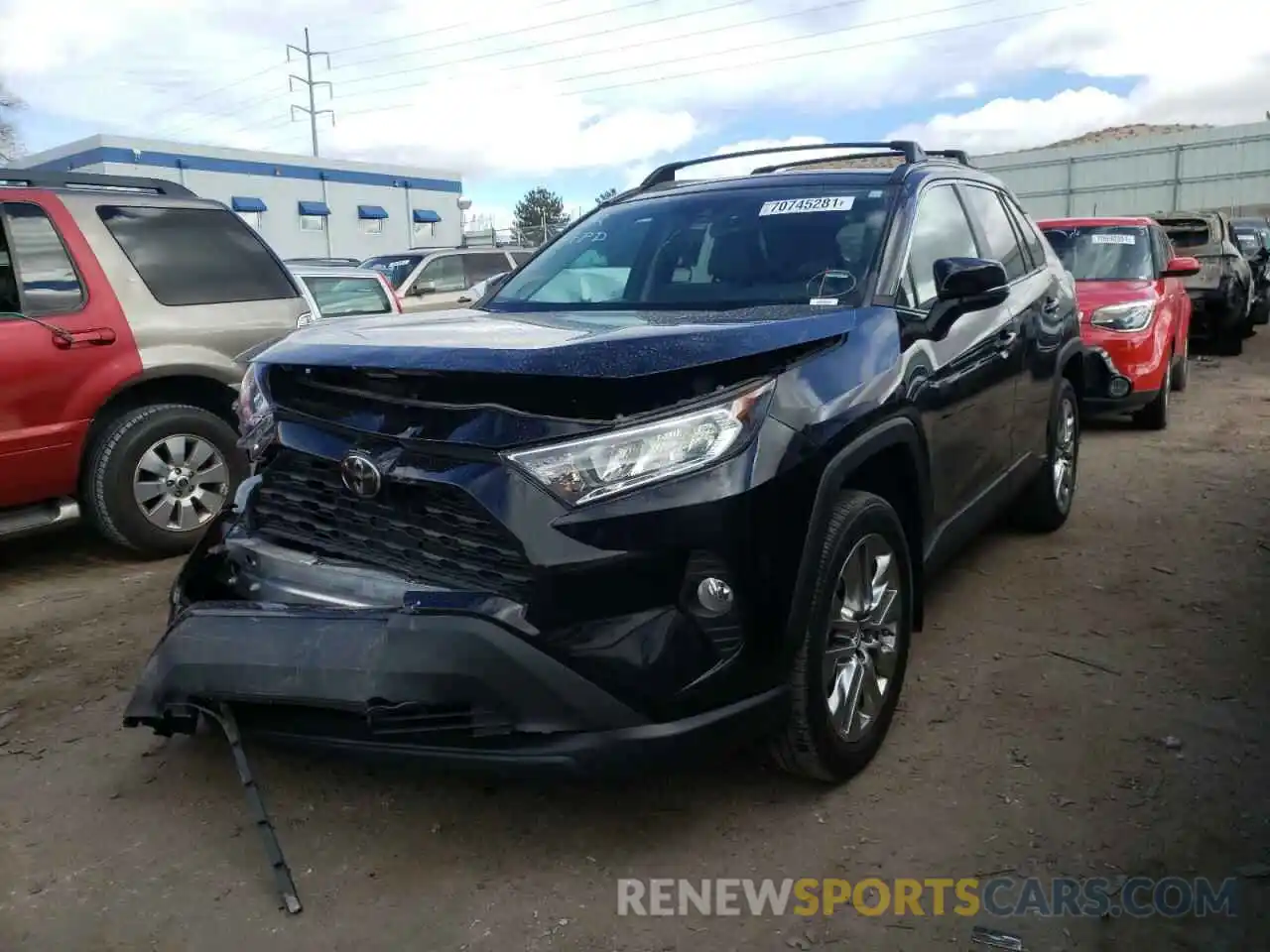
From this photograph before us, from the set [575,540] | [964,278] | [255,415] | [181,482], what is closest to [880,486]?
[964,278]

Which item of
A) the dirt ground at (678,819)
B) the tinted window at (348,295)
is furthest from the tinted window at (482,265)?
the dirt ground at (678,819)

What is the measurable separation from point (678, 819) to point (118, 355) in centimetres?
379

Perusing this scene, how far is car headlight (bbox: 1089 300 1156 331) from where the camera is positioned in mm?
8039

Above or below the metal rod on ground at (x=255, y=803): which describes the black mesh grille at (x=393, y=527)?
above

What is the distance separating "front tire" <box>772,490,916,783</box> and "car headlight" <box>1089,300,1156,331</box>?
5.77m

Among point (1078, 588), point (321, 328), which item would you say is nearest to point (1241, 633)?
point (1078, 588)

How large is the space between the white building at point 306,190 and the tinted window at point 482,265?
1709cm

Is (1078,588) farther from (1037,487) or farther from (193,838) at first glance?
(193,838)

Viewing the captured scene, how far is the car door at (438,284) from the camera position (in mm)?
13223

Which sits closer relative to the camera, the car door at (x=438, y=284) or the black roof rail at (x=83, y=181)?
the black roof rail at (x=83, y=181)

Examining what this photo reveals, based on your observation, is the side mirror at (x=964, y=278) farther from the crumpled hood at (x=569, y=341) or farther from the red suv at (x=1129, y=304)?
the red suv at (x=1129, y=304)

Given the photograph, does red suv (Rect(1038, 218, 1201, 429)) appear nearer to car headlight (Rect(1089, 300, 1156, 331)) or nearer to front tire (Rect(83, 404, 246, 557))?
car headlight (Rect(1089, 300, 1156, 331))

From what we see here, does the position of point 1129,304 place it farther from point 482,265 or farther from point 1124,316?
point 482,265

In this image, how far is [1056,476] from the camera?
539 centimetres
